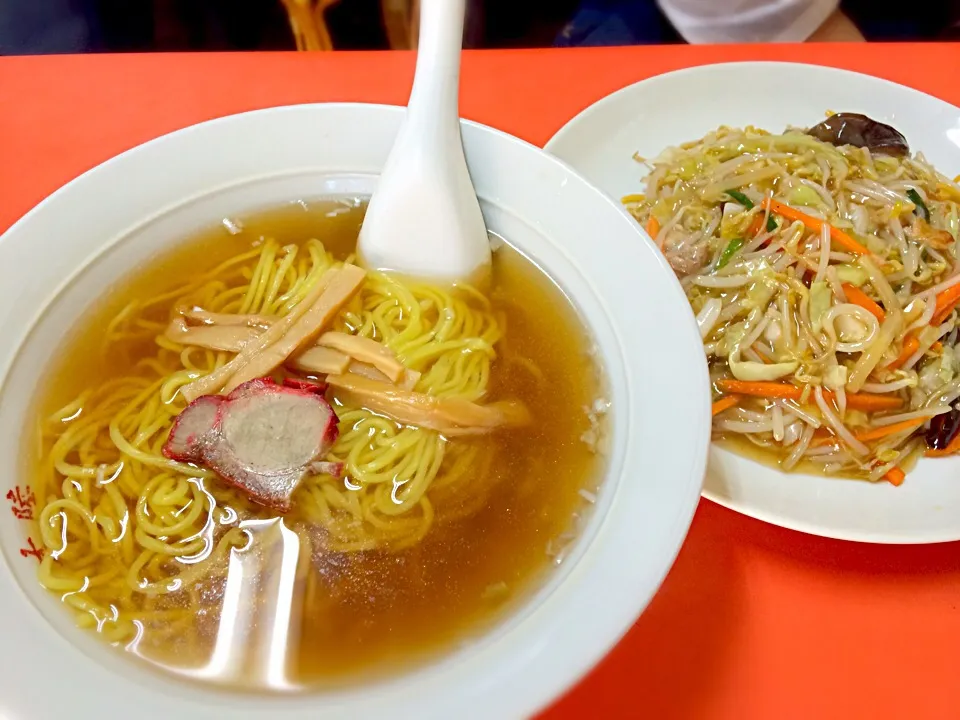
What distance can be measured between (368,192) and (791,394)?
2.60ft

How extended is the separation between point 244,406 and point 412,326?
31 centimetres

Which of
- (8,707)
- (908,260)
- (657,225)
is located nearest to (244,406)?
(8,707)

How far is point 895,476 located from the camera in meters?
1.09

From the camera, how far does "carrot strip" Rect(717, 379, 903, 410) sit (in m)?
1.18

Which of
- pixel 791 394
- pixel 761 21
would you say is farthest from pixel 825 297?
pixel 761 21

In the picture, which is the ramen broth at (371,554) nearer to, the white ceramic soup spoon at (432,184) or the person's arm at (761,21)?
the white ceramic soup spoon at (432,184)

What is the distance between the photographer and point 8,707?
621mm

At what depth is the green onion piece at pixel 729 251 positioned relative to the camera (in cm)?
131

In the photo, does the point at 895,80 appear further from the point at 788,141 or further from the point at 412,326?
the point at 412,326

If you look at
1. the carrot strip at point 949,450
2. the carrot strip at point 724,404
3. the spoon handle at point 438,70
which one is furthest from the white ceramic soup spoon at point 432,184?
the carrot strip at point 949,450

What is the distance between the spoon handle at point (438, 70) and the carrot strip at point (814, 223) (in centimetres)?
64

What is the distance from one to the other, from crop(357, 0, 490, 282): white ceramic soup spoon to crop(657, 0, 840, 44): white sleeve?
144 centimetres

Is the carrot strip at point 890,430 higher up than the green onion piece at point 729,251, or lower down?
lower down

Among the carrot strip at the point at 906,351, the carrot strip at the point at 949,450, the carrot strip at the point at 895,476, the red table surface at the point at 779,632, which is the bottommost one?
the red table surface at the point at 779,632
